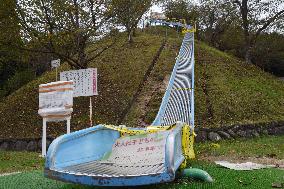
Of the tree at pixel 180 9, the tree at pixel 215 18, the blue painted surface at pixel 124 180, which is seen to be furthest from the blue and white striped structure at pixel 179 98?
the tree at pixel 180 9

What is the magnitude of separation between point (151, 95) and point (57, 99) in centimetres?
420

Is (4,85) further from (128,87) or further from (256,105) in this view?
(256,105)

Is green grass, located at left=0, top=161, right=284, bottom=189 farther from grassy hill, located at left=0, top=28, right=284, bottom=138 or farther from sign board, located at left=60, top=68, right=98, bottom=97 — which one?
grassy hill, located at left=0, top=28, right=284, bottom=138

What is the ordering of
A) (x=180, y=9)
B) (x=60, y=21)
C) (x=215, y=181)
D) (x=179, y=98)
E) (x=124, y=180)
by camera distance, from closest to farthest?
(x=124, y=180) → (x=215, y=181) → (x=179, y=98) → (x=60, y=21) → (x=180, y=9)

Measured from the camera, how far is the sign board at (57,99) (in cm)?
817

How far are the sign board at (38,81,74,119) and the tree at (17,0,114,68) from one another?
7.39 ft

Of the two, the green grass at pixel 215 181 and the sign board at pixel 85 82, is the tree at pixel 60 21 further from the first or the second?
→ the green grass at pixel 215 181

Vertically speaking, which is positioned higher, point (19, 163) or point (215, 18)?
point (215, 18)

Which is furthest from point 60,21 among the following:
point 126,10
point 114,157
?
point 114,157

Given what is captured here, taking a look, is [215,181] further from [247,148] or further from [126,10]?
[126,10]

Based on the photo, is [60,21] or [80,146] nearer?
[80,146]

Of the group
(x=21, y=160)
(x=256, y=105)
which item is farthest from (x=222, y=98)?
(x=21, y=160)

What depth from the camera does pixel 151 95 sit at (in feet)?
39.5

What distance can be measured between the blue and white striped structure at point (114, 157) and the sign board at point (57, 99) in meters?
2.88
